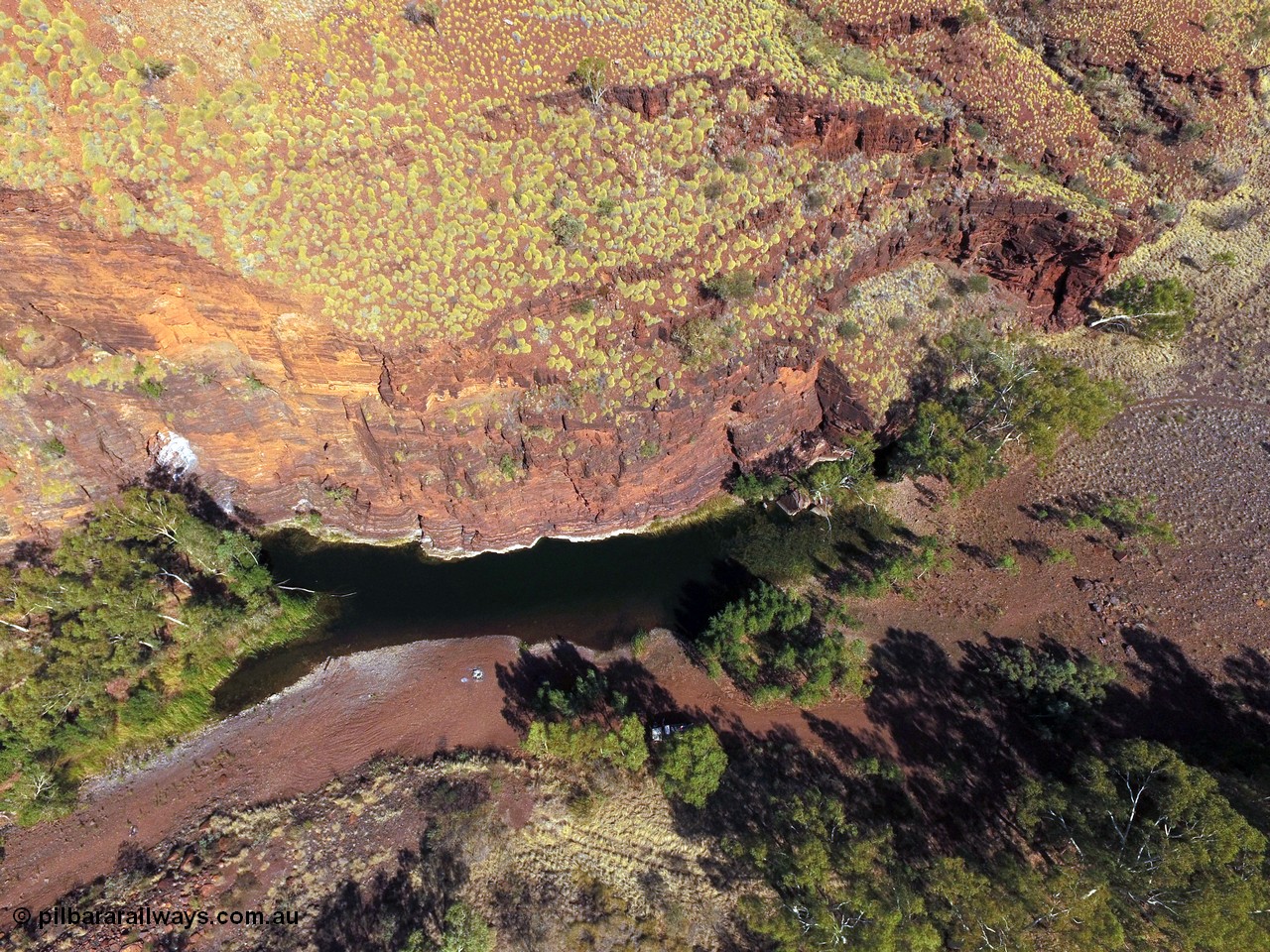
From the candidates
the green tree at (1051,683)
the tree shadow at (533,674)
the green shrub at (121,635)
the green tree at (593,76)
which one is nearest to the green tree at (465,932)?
the tree shadow at (533,674)

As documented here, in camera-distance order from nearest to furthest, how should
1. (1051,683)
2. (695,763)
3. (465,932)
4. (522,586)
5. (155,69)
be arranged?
(465,932) → (155,69) → (695,763) → (1051,683) → (522,586)

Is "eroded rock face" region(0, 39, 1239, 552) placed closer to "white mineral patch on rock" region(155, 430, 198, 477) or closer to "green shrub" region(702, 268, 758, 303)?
"white mineral patch on rock" region(155, 430, 198, 477)

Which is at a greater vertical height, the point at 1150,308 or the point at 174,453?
the point at 1150,308

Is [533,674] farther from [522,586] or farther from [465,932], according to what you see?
[465,932]

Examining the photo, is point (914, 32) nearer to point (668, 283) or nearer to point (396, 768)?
point (668, 283)

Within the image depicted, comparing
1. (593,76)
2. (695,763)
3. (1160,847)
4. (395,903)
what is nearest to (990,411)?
(1160,847)
